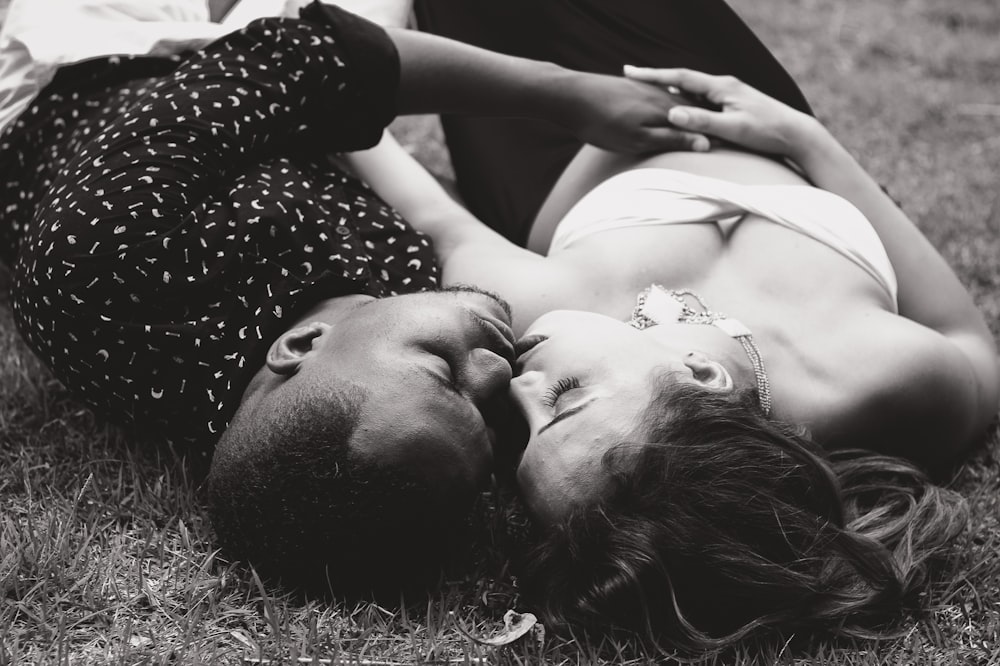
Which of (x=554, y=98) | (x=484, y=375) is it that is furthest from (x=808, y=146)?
(x=484, y=375)

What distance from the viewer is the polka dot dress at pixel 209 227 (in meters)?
2.24

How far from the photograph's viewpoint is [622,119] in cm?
297

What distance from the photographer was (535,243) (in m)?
3.19

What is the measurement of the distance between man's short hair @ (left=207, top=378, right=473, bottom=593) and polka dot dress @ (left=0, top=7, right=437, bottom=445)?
11.1 inches

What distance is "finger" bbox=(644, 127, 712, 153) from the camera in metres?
2.98

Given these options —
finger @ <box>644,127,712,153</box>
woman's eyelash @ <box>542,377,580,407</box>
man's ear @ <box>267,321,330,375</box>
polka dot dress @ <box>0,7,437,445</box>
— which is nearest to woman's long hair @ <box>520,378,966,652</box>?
woman's eyelash @ <box>542,377,580,407</box>

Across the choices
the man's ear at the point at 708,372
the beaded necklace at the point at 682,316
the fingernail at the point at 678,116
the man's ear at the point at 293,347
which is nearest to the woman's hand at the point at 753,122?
the fingernail at the point at 678,116

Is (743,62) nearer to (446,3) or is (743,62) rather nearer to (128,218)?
(446,3)

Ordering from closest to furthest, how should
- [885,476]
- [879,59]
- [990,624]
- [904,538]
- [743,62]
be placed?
[990,624] < [904,538] < [885,476] < [743,62] < [879,59]

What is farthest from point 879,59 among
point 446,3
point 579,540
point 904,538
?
point 579,540

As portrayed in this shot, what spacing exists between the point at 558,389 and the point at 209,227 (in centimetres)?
94

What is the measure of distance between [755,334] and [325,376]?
3.77ft

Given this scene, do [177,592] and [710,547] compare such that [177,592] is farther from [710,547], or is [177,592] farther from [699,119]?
[699,119]

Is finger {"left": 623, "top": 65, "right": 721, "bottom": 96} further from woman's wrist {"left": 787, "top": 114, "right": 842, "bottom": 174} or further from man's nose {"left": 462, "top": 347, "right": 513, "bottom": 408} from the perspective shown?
man's nose {"left": 462, "top": 347, "right": 513, "bottom": 408}
